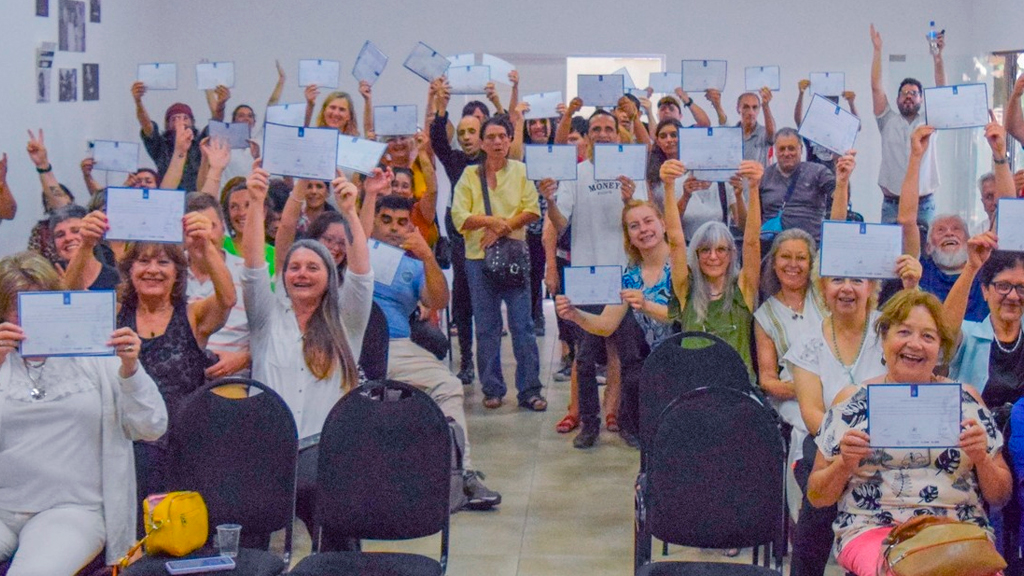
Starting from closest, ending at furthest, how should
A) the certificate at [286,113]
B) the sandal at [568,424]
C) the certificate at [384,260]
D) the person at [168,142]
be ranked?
the certificate at [384,260] → the sandal at [568,424] → the certificate at [286,113] → the person at [168,142]

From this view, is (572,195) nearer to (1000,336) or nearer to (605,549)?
(605,549)

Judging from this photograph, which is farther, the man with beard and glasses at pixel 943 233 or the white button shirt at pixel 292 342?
the man with beard and glasses at pixel 943 233

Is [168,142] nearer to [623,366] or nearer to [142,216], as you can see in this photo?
[623,366]

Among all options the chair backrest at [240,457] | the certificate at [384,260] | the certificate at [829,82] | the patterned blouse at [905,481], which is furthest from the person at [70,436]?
the certificate at [829,82]

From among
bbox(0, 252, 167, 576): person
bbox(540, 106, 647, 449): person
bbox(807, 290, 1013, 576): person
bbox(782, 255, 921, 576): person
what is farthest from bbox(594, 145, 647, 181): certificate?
bbox(0, 252, 167, 576): person

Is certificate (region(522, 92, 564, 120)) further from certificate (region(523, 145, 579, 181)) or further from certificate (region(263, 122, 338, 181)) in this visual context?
certificate (region(263, 122, 338, 181))

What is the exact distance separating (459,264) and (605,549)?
3235 mm

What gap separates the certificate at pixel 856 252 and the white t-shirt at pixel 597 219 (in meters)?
2.46

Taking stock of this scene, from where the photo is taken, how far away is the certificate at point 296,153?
4.76 meters

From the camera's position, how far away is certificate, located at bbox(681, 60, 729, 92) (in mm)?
8758

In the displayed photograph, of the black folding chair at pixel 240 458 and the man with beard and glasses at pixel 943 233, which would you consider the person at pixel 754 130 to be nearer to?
the man with beard and glasses at pixel 943 233

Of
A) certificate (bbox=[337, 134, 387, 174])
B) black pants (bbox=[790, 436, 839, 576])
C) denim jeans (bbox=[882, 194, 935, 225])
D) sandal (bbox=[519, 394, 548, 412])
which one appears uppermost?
certificate (bbox=[337, 134, 387, 174])

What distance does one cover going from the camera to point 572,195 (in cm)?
693

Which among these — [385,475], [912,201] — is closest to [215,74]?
[912,201]
